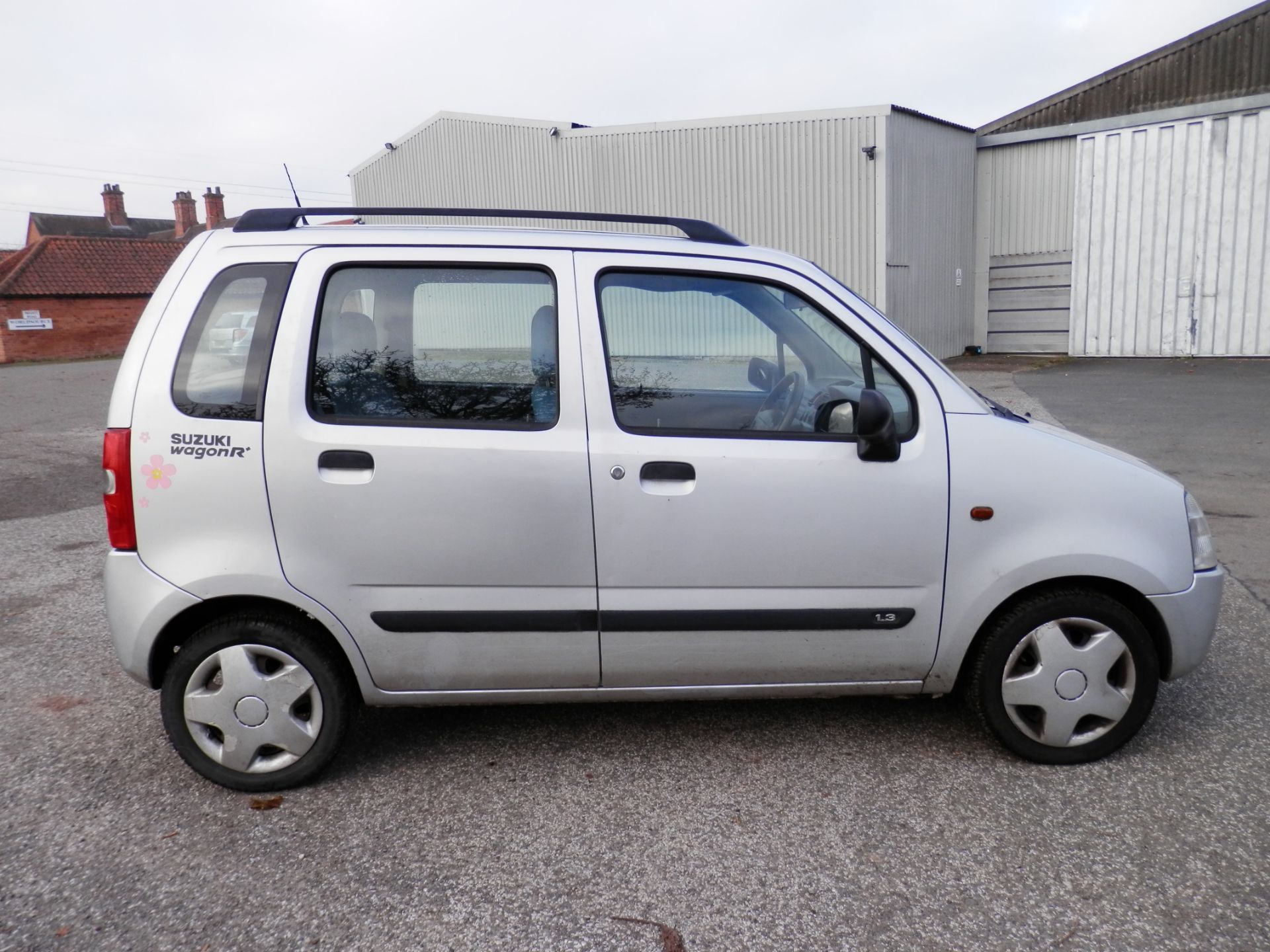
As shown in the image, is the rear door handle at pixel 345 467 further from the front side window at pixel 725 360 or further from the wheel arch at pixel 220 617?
the front side window at pixel 725 360

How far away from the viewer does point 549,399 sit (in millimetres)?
3217

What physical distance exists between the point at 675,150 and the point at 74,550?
48.2 ft

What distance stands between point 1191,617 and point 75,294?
41490mm

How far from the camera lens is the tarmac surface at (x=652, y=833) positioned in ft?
8.52

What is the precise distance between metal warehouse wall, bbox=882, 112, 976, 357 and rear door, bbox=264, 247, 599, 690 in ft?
49.3

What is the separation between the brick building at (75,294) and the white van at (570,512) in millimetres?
34955

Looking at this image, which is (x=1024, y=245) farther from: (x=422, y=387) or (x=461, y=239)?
(x=422, y=387)

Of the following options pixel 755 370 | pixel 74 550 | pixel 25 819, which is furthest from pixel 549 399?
pixel 74 550

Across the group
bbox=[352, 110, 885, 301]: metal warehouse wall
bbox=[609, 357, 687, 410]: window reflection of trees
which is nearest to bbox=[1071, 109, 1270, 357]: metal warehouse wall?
bbox=[352, 110, 885, 301]: metal warehouse wall

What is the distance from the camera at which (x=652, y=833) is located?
10.0 ft

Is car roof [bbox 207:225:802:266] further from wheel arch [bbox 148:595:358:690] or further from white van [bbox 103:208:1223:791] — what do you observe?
wheel arch [bbox 148:595:358:690]

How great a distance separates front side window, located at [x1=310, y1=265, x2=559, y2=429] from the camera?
321 cm

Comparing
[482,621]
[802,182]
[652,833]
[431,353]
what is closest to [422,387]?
[431,353]

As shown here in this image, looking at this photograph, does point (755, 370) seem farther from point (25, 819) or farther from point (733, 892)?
point (25, 819)
